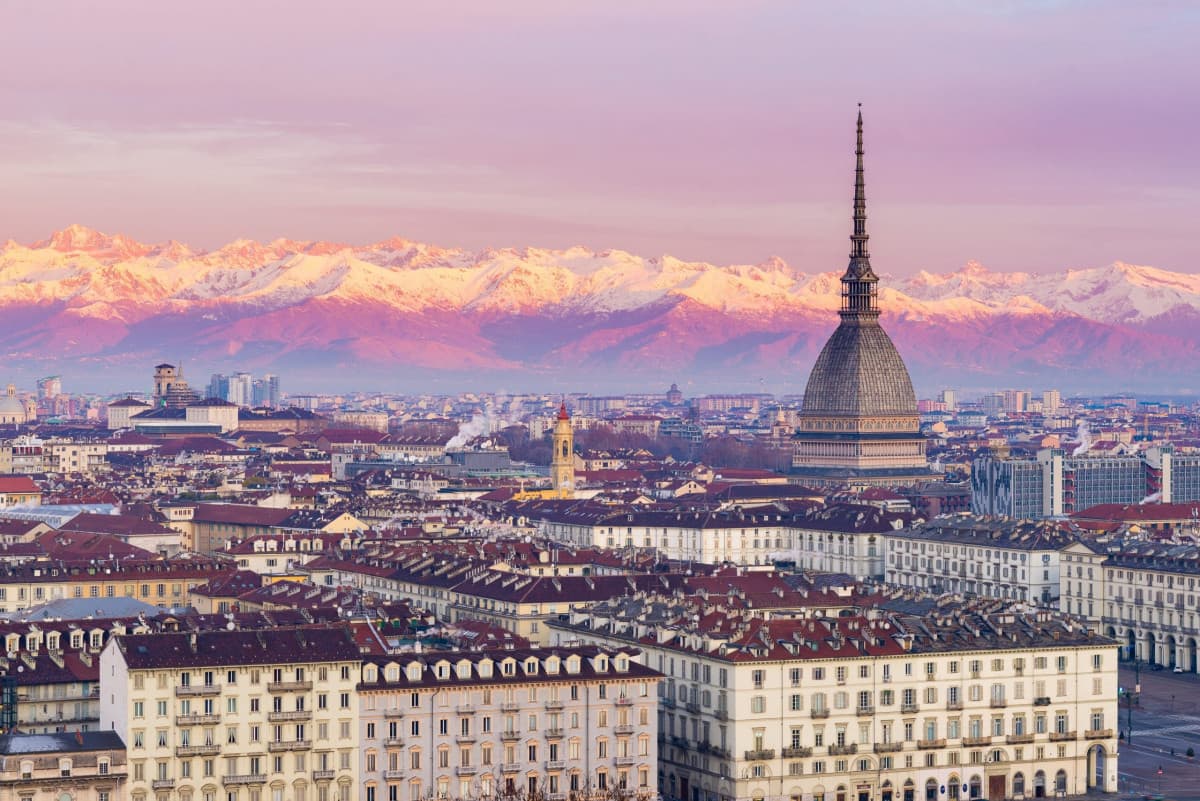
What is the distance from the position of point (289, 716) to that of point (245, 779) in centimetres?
183

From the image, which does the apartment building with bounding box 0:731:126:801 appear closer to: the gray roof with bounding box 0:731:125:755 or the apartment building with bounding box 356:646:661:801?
the gray roof with bounding box 0:731:125:755

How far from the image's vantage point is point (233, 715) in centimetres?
6500

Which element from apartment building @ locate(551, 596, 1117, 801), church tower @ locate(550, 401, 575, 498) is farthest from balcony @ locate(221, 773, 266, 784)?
church tower @ locate(550, 401, 575, 498)

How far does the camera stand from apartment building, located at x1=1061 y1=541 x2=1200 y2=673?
100 metres

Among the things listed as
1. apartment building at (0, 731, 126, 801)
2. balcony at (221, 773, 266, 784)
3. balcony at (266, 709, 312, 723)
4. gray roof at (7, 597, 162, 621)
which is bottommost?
balcony at (221, 773, 266, 784)

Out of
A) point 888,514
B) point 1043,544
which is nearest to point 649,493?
point 888,514

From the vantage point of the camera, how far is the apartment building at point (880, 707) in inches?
2753

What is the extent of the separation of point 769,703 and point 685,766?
10.5 feet

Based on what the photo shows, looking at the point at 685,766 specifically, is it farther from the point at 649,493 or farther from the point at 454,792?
the point at 649,493

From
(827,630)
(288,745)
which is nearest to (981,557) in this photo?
(827,630)

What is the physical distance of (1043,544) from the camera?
11075 cm

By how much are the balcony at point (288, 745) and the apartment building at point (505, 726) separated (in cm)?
133

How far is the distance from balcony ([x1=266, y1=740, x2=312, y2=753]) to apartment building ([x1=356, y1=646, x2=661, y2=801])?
133cm

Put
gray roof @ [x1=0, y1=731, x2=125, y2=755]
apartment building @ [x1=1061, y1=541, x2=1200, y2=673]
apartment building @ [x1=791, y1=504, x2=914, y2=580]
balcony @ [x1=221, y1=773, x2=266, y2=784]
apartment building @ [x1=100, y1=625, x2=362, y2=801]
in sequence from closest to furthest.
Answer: gray roof @ [x1=0, y1=731, x2=125, y2=755] < apartment building @ [x1=100, y1=625, x2=362, y2=801] < balcony @ [x1=221, y1=773, x2=266, y2=784] < apartment building @ [x1=1061, y1=541, x2=1200, y2=673] < apartment building @ [x1=791, y1=504, x2=914, y2=580]
